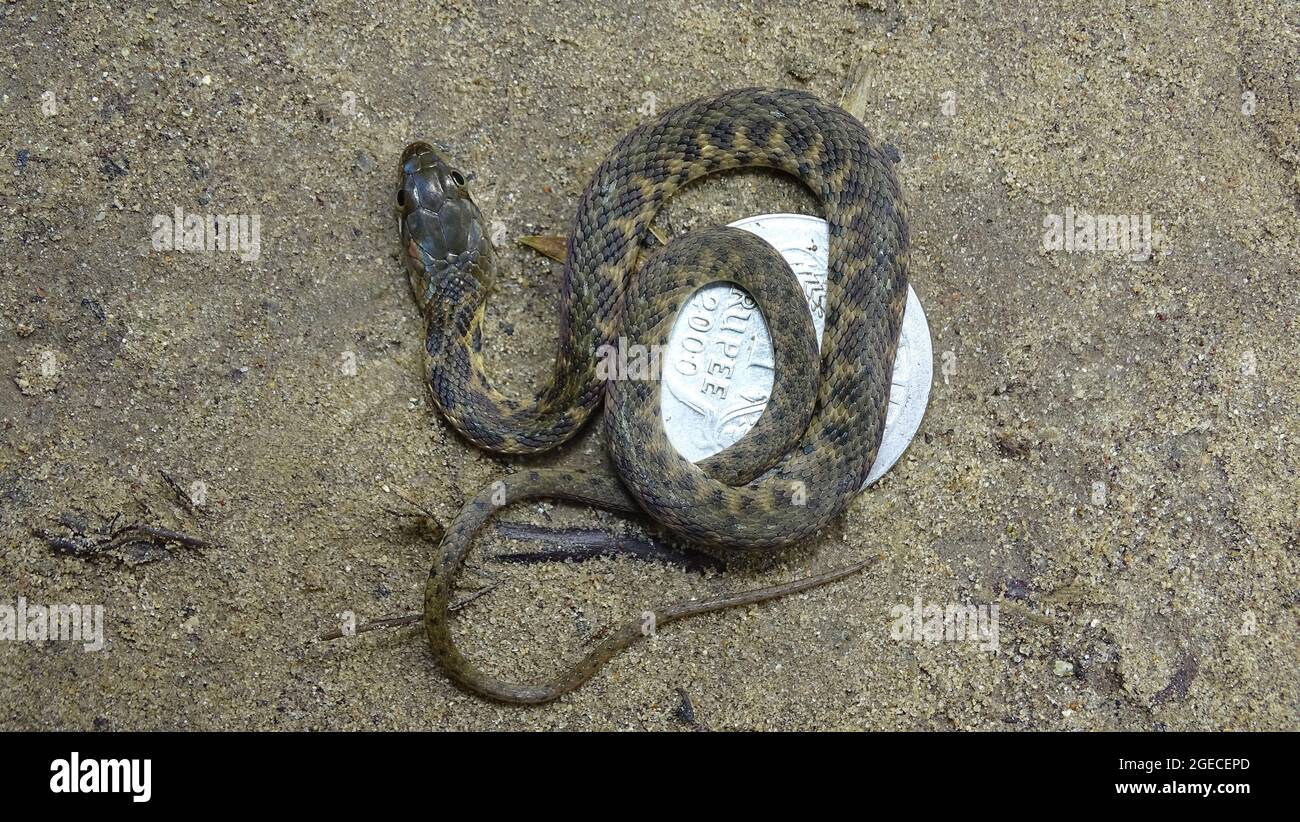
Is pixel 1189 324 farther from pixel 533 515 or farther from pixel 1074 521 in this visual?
pixel 533 515

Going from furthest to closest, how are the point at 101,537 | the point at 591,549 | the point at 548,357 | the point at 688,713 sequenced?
the point at 548,357, the point at 591,549, the point at 688,713, the point at 101,537

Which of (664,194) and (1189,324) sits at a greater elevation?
(664,194)

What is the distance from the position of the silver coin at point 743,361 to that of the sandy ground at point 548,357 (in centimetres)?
16

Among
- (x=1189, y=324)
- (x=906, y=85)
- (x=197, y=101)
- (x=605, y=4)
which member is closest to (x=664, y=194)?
(x=605, y=4)

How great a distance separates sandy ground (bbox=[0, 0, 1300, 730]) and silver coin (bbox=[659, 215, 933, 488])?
0.16m

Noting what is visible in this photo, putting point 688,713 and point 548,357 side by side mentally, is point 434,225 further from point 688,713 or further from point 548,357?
point 688,713

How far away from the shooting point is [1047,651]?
3.82 meters

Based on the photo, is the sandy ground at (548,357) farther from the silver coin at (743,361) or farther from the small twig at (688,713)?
the silver coin at (743,361)

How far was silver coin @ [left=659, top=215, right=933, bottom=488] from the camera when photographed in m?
3.88

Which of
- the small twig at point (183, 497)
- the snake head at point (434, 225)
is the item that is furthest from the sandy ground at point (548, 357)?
the snake head at point (434, 225)

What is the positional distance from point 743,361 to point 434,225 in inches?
58.9

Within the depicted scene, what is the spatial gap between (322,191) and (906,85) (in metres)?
2.75

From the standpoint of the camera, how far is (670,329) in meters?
3.96

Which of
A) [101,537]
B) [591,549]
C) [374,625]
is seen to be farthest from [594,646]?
[101,537]
